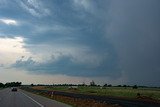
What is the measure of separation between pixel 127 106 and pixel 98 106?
276 centimetres

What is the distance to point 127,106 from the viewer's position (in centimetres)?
3238

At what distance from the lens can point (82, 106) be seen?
105 ft

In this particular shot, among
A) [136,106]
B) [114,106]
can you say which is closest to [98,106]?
[114,106]

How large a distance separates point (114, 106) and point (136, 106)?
124 inches

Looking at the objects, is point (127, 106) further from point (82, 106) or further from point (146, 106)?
point (82, 106)

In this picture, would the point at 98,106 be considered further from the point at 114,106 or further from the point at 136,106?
the point at 136,106

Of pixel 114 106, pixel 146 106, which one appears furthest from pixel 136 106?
pixel 114 106

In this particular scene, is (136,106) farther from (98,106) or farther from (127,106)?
(98,106)

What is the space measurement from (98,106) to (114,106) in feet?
5.65

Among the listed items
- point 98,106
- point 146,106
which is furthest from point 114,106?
point 146,106

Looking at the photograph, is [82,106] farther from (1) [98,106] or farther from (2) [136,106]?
(2) [136,106]

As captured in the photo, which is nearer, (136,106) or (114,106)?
(136,106)

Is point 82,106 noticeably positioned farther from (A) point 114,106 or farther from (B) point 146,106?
(B) point 146,106

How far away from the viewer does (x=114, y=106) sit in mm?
33938
